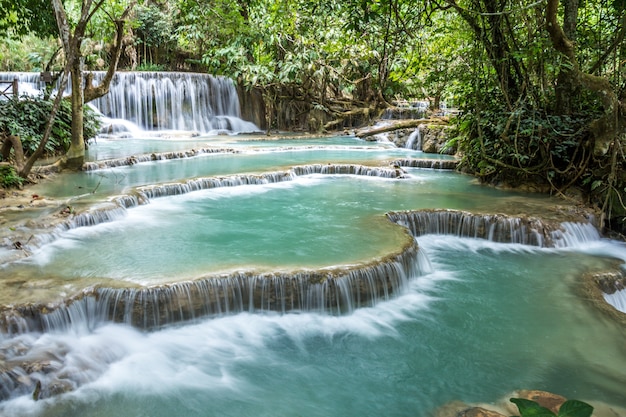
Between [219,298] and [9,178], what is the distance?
214 inches

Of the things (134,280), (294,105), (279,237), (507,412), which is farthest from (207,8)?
(294,105)

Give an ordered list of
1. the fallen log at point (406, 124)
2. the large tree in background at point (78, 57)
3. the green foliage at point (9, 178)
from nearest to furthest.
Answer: the large tree in background at point (78, 57) < the green foliage at point (9, 178) < the fallen log at point (406, 124)

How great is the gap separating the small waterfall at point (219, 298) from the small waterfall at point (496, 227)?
2023 mm

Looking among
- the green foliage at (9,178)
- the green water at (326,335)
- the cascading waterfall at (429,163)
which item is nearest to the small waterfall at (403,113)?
the cascading waterfall at (429,163)

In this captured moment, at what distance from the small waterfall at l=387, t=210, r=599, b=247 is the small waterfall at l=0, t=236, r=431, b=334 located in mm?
2023

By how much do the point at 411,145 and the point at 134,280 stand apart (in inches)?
522

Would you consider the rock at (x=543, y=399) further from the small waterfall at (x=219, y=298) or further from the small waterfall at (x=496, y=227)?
the small waterfall at (x=496, y=227)

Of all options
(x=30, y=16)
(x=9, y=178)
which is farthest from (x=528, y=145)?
(x=30, y=16)

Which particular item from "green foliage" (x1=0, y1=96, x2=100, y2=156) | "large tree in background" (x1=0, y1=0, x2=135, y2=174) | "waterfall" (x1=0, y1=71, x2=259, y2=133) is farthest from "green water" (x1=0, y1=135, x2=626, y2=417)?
"waterfall" (x1=0, y1=71, x2=259, y2=133)

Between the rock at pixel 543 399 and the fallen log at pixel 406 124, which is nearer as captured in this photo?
the rock at pixel 543 399

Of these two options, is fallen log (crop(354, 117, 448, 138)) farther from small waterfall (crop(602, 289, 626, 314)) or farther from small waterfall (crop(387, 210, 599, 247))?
small waterfall (crop(602, 289, 626, 314))

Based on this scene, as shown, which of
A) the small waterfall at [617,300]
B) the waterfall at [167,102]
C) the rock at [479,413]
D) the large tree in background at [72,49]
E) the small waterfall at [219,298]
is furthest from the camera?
the waterfall at [167,102]

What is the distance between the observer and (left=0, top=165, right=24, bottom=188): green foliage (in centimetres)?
785

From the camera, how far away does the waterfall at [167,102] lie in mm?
18641
